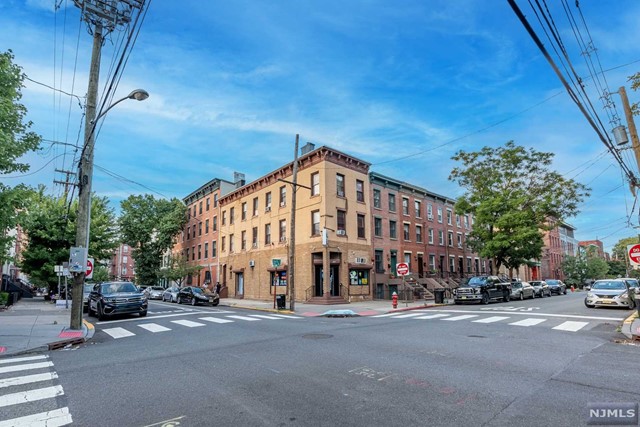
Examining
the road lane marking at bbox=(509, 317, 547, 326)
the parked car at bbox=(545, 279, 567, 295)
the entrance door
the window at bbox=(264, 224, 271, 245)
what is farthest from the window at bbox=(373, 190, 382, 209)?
the parked car at bbox=(545, 279, 567, 295)

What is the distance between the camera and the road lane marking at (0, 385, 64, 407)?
531 centimetres

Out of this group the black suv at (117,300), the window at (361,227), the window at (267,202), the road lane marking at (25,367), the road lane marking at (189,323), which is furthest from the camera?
the window at (267,202)

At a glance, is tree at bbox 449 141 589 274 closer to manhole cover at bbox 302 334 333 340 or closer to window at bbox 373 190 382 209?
window at bbox 373 190 382 209

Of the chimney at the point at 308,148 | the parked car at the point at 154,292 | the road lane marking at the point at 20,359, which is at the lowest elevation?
the parked car at the point at 154,292

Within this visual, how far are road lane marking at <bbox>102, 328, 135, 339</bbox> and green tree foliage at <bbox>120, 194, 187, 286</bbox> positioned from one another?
34.1m

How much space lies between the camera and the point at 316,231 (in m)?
28.7

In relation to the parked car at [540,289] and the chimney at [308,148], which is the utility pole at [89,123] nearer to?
the chimney at [308,148]

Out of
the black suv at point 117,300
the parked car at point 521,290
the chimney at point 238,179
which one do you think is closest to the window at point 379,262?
the parked car at point 521,290

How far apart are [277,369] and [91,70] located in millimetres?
13698

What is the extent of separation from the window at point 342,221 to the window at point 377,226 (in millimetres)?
3953

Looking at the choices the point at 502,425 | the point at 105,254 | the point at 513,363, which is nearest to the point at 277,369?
the point at 502,425

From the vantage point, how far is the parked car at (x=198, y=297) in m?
27.1

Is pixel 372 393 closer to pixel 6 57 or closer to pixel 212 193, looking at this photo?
pixel 6 57

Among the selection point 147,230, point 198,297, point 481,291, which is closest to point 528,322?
point 481,291
